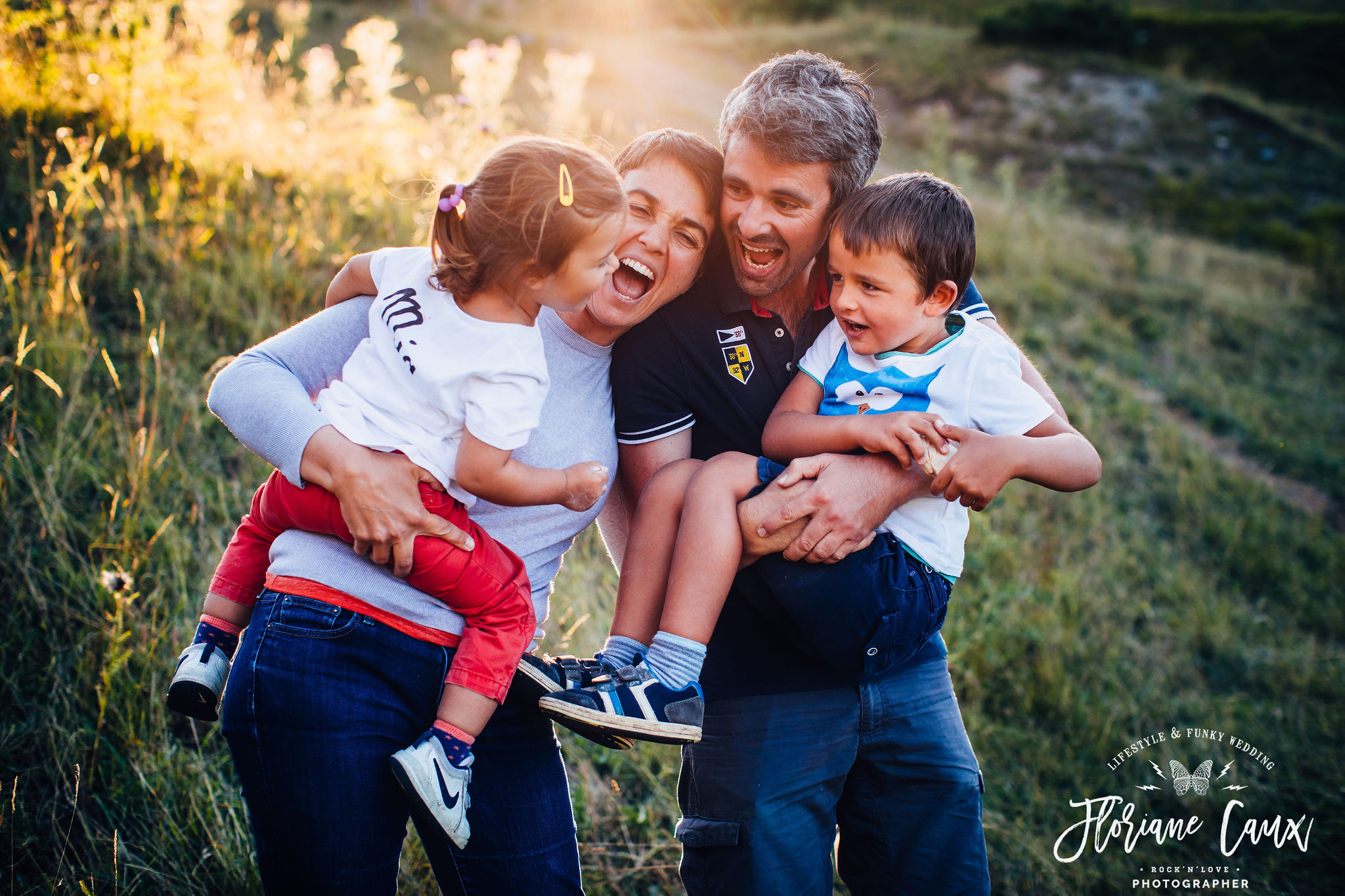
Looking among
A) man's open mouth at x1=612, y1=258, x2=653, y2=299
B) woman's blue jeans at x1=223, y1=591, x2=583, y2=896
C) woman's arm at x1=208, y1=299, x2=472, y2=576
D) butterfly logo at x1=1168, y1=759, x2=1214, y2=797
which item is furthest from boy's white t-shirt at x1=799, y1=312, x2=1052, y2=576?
butterfly logo at x1=1168, y1=759, x2=1214, y2=797

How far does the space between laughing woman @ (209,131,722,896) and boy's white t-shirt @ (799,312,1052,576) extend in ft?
2.16

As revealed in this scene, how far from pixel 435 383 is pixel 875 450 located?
1083 mm

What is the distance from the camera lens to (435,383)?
61.2 inches

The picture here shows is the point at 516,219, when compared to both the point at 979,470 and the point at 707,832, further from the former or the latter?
the point at 707,832

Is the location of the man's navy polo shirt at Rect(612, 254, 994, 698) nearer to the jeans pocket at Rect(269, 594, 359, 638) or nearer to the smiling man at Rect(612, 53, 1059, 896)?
the smiling man at Rect(612, 53, 1059, 896)

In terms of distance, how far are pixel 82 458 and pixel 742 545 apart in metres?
2.65

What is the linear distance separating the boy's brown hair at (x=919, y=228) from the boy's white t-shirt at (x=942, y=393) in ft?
0.54

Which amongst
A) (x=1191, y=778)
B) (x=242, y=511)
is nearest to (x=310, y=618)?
(x=242, y=511)

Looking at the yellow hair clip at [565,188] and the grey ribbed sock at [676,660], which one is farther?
the grey ribbed sock at [676,660]

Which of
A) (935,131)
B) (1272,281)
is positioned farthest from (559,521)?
(1272,281)

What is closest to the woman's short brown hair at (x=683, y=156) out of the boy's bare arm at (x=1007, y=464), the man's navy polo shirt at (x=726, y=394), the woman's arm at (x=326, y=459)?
the man's navy polo shirt at (x=726, y=394)

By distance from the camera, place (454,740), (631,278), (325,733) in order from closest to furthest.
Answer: (325,733) < (454,740) < (631,278)

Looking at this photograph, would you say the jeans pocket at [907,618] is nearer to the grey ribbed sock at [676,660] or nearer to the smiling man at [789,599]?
Answer: the smiling man at [789,599]

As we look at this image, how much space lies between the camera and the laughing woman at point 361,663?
1.46 metres
